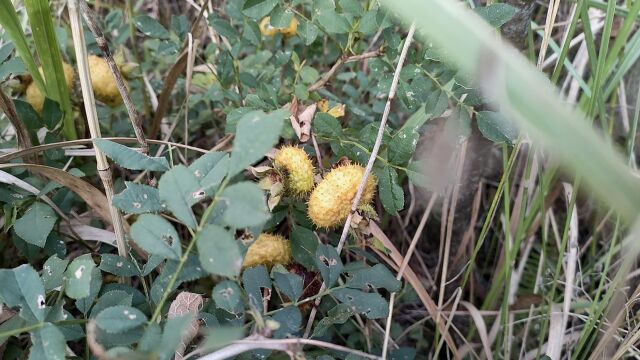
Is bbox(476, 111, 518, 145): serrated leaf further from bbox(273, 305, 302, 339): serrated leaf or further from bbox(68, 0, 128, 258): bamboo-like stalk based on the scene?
bbox(68, 0, 128, 258): bamboo-like stalk

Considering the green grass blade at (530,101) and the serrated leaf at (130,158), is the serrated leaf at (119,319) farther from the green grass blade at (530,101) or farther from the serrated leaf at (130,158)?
the green grass blade at (530,101)

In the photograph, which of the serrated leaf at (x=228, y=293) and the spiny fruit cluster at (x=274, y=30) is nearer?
the serrated leaf at (x=228, y=293)

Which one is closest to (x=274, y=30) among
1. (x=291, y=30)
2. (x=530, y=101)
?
(x=291, y=30)

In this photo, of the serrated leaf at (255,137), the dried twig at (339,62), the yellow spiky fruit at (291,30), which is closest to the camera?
the serrated leaf at (255,137)

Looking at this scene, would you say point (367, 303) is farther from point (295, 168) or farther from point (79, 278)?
point (79, 278)

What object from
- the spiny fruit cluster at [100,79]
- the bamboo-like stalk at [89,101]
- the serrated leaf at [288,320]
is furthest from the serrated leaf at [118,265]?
the spiny fruit cluster at [100,79]

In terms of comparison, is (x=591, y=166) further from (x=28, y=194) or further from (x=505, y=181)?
(x=28, y=194)
